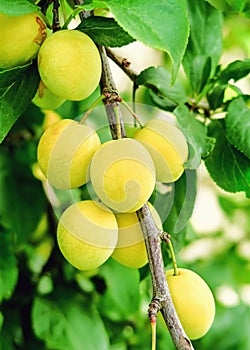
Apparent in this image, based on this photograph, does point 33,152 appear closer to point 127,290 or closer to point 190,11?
point 127,290

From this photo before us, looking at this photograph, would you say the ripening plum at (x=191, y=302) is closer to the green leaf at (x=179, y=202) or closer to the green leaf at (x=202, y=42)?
Answer: the green leaf at (x=179, y=202)

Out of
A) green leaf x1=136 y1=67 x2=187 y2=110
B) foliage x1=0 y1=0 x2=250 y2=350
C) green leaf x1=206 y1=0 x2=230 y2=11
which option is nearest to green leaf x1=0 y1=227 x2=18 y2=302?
foliage x1=0 y1=0 x2=250 y2=350

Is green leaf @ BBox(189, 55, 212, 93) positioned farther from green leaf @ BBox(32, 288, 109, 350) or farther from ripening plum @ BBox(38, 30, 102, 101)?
green leaf @ BBox(32, 288, 109, 350)

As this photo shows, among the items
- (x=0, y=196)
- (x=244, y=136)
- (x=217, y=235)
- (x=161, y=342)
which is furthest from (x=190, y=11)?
(x=217, y=235)

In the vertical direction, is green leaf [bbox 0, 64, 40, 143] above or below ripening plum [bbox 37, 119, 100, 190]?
above

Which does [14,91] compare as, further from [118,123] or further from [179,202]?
[179,202]

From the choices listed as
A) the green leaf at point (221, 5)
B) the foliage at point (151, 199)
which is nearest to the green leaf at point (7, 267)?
the foliage at point (151, 199)
